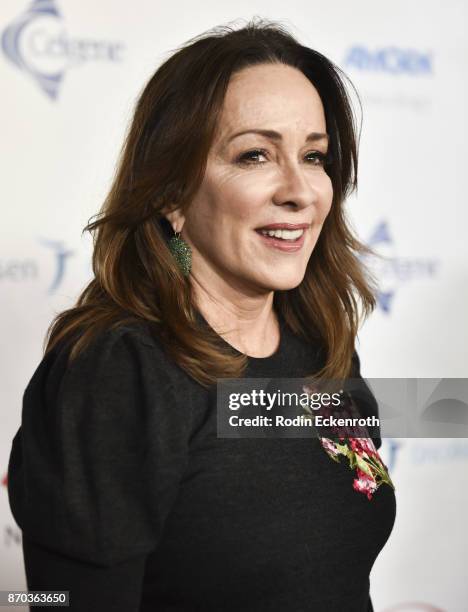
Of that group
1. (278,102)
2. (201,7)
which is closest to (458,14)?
(201,7)

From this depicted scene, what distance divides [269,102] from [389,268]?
1190 mm

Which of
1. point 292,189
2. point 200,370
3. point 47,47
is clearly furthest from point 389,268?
point 200,370

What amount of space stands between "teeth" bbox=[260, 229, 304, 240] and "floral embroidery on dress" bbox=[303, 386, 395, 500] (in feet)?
0.76

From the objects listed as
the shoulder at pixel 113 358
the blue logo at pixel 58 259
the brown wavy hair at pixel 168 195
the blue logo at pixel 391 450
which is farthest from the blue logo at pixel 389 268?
the shoulder at pixel 113 358

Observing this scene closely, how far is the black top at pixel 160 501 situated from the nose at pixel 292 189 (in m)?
0.28

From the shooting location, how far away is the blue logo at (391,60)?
213cm

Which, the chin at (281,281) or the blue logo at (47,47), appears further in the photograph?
the blue logo at (47,47)

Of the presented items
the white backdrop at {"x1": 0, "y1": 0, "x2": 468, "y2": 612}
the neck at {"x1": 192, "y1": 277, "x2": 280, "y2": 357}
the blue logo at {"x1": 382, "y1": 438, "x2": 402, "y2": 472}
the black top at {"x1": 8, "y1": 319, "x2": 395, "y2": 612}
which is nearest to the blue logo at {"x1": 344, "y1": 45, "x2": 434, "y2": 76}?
the white backdrop at {"x1": 0, "y1": 0, "x2": 468, "y2": 612}

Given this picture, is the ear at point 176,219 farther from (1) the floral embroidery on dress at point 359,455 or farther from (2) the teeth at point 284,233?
(1) the floral embroidery on dress at point 359,455

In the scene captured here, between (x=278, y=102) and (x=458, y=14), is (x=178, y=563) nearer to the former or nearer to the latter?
(x=278, y=102)

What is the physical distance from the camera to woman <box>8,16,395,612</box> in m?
0.89

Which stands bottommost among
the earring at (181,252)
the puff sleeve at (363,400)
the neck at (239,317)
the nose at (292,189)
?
the puff sleeve at (363,400)

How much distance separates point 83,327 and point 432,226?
151 cm

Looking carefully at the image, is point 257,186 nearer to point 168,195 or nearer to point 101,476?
point 168,195
